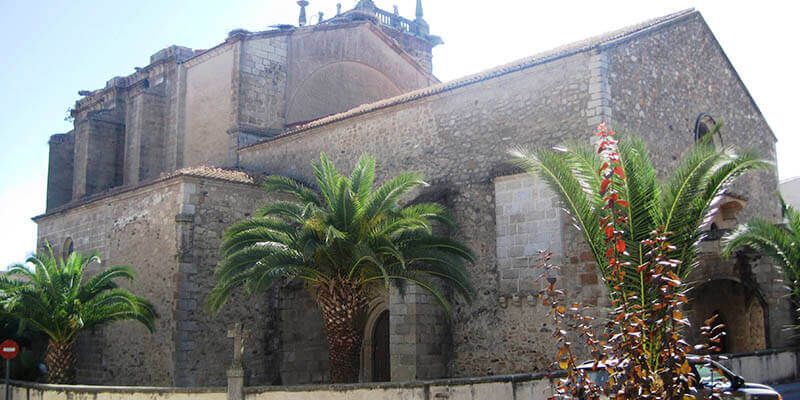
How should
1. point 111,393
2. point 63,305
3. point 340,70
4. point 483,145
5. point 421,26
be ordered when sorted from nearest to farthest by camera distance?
point 111,393, point 63,305, point 483,145, point 340,70, point 421,26

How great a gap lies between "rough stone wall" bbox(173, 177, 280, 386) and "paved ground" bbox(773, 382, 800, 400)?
1067cm

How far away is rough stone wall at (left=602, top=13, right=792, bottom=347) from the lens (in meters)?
15.0

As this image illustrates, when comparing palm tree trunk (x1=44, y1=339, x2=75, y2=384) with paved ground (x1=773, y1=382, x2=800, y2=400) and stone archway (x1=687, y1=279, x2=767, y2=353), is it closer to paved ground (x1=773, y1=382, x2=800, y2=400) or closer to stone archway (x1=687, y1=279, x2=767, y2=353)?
stone archway (x1=687, y1=279, x2=767, y2=353)

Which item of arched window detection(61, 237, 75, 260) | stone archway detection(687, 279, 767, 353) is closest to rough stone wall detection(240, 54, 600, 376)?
stone archway detection(687, 279, 767, 353)

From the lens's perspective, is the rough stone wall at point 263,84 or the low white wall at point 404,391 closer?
the low white wall at point 404,391

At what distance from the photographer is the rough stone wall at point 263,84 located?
73.4 feet

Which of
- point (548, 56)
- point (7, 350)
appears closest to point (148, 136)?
point (7, 350)

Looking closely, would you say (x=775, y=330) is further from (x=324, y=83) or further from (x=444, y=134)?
(x=324, y=83)

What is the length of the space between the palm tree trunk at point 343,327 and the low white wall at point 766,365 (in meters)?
5.81

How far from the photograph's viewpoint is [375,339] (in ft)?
58.0

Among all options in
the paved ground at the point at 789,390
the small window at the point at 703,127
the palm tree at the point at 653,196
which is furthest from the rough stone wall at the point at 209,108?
the paved ground at the point at 789,390

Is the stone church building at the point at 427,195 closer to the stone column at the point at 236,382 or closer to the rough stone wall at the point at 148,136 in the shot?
the rough stone wall at the point at 148,136

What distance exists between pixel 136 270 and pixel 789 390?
1410 centimetres

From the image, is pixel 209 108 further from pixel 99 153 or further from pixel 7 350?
pixel 7 350
